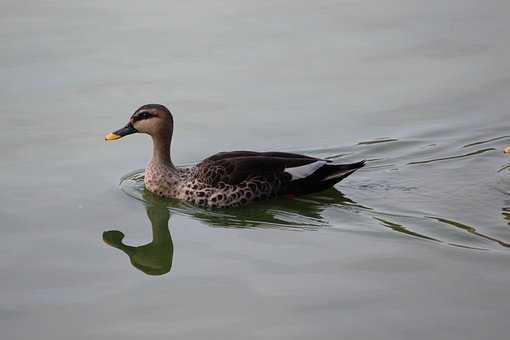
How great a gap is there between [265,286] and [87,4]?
958 cm

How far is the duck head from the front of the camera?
1123cm

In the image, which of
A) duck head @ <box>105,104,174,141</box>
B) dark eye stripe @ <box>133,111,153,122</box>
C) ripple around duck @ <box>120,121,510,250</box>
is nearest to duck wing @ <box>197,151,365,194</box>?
ripple around duck @ <box>120,121,510,250</box>

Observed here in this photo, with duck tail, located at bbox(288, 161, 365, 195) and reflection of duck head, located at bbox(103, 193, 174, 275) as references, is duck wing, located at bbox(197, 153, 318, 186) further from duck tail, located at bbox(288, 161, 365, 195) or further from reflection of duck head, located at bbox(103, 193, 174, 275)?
reflection of duck head, located at bbox(103, 193, 174, 275)

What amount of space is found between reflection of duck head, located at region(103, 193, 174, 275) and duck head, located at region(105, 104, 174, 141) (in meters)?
1.19

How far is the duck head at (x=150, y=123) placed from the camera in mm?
11227

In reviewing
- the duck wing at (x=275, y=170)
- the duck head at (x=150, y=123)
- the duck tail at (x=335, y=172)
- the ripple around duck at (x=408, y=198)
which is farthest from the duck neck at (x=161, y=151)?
the duck tail at (x=335, y=172)

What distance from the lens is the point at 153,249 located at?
31.6 feet

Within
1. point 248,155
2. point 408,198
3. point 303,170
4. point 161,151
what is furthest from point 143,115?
point 408,198

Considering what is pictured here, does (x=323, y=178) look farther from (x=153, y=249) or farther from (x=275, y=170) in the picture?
(x=153, y=249)

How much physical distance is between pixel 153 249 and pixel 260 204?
1570 mm

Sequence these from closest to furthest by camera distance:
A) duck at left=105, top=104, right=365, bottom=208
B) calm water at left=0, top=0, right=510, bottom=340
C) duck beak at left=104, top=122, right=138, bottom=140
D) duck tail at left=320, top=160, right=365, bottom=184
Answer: calm water at left=0, top=0, right=510, bottom=340 < duck at left=105, top=104, right=365, bottom=208 < duck tail at left=320, top=160, right=365, bottom=184 < duck beak at left=104, top=122, right=138, bottom=140

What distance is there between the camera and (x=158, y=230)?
1016 cm

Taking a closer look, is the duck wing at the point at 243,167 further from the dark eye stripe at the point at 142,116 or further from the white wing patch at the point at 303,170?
the dark eye stripe at the point at 142,116

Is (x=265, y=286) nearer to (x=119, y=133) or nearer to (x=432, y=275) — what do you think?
(x=432, y=275)
